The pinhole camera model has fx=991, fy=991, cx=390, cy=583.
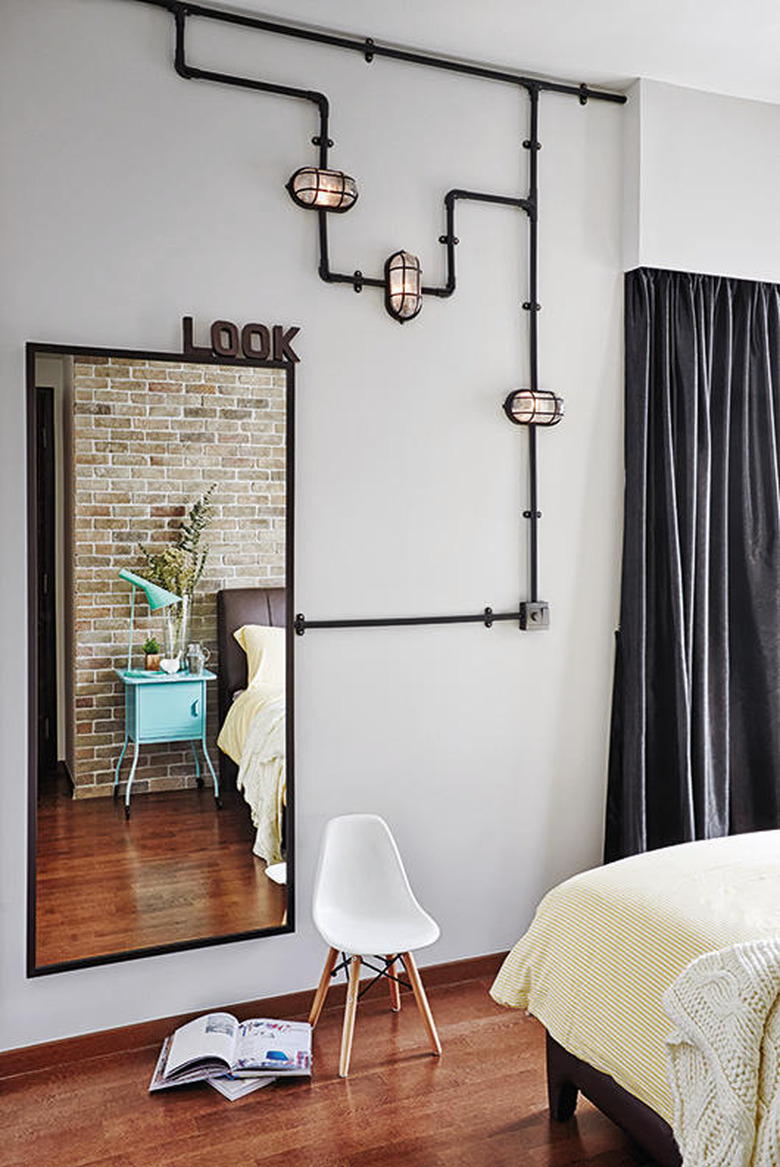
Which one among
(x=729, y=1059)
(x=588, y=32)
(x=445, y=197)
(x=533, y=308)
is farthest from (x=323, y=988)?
(x=588, y=32)

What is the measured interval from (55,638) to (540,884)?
1.71 metres

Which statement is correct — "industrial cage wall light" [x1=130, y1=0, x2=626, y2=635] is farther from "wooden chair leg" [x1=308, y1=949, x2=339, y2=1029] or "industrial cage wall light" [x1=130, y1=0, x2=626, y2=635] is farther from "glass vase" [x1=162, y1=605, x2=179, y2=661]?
"wooden chair leg" [x1=308, y1=949, x2=339, y2=1029]

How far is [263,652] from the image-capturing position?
9.13ft

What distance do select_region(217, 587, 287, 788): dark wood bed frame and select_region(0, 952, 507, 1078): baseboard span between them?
2.15 feet

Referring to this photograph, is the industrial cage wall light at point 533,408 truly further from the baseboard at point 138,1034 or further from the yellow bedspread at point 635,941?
the baseboard at point 138,1034

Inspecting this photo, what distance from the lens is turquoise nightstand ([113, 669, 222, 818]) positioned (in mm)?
2633

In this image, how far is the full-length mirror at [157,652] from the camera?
2.55m

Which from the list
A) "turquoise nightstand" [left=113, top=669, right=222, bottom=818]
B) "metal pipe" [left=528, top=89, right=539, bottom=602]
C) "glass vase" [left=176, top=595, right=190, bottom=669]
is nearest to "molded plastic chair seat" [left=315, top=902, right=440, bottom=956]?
"turquoise nightstand" [left=113, top=669, right=222, bottom=818]

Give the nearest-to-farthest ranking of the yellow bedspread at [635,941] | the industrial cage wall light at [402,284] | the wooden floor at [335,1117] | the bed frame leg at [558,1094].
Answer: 1. the yellow bedspread at [635,941]
2. the wooden floor at [335,1117]
3. the bed frame leg at [558,1094]
4. the industrial cage wall light at [402,284]

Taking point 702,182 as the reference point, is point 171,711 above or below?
below

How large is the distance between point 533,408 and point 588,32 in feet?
3.51

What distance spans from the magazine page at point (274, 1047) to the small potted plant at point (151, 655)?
99 centimetres

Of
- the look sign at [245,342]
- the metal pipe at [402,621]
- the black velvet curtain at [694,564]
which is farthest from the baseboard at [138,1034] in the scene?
the look sign at [245,342]

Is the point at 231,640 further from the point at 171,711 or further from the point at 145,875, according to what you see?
the point at 145,875
